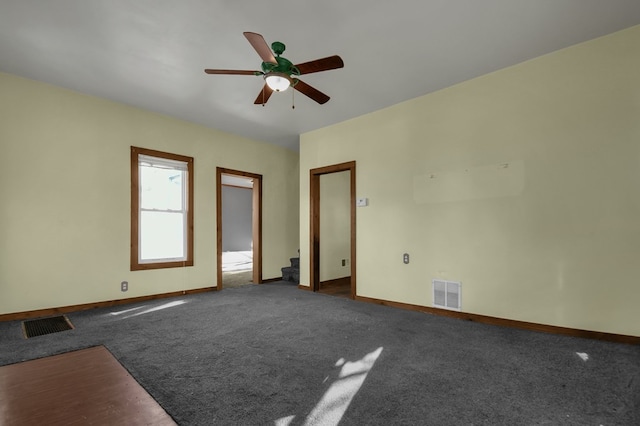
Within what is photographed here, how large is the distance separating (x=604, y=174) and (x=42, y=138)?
627 cm

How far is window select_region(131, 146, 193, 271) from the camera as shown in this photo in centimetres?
444

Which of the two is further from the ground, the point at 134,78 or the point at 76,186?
the point at 134,78

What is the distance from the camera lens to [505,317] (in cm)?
330

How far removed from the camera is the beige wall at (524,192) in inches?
109

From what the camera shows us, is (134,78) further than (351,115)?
No

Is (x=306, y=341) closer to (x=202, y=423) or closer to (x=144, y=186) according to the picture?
(x=202, y=423)

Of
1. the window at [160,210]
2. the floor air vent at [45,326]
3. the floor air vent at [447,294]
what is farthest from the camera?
the window at [160,210]

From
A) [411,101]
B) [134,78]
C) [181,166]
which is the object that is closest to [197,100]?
[134,78]

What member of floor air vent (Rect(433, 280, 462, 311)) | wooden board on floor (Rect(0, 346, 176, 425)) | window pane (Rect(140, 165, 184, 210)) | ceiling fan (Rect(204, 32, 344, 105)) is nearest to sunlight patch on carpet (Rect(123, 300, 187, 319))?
window pane (Rect(140, 165, 184, 210))

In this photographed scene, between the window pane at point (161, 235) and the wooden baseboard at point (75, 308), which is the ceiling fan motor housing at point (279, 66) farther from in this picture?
the wooden baseboard at point (75, 308)

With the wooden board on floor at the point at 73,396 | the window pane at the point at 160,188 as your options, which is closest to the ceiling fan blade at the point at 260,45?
the wooden board on floor at the point at 73,396

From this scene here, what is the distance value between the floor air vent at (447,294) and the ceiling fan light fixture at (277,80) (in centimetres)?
298

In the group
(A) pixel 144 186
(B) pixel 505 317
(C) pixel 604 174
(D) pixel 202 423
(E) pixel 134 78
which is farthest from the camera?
(A) pixel 144 186

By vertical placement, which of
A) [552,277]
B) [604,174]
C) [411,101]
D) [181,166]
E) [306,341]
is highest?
[411,101]
